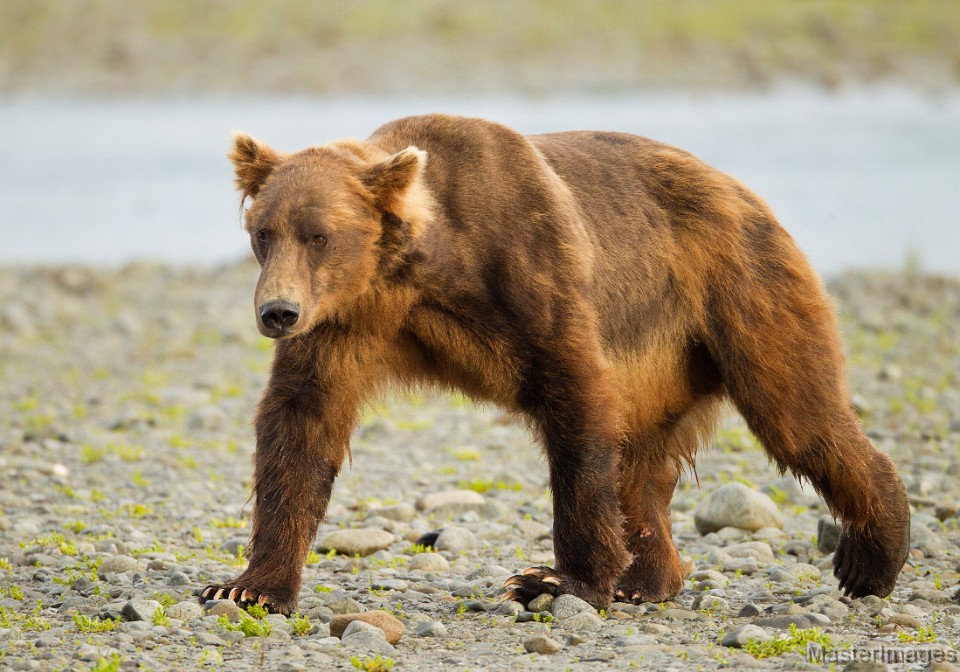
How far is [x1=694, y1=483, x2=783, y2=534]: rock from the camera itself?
6.88m

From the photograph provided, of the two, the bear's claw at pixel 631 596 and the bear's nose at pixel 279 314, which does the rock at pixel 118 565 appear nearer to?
the bear's nose at pixel 279 314

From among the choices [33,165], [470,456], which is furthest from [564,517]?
[33,165]

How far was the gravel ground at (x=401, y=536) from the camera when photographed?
4770 mm

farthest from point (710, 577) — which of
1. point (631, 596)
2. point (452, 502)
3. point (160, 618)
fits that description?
point (160, 618)

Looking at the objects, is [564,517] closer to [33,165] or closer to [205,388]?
[205,388]

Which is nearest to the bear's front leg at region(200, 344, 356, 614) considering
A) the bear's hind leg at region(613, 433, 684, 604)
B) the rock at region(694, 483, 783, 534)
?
the bear's hind leg at region(613, 433, 684, 604)

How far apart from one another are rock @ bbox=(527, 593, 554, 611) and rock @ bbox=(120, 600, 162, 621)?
1.45 m

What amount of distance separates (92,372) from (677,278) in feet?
24.2

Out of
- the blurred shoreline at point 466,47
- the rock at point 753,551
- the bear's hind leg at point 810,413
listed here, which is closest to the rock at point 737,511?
the rock at point 753,551

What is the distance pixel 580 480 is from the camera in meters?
5.29

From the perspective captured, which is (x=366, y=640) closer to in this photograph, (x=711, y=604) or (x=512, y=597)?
(x=512, y=597)

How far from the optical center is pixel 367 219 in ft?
16.8

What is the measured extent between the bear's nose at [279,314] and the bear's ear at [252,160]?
0.68m

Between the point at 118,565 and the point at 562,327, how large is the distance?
2.29 metres
